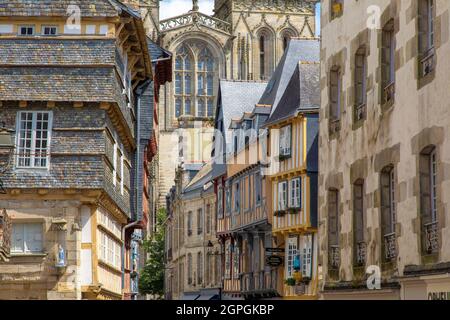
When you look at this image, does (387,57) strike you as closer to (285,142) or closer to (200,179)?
(285,142)

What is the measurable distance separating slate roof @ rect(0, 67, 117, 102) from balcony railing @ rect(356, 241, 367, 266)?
7.23 metres

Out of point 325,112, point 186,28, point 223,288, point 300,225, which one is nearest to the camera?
point 325,112

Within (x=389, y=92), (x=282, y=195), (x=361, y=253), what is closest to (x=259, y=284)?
(x=282, y=195)

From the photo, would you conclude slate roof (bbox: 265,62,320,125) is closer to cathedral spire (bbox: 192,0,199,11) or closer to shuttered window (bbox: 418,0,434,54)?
shuttered window (bbox: 418,0,434,54)

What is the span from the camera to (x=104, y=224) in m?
28.8

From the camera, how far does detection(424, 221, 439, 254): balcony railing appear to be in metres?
17.8

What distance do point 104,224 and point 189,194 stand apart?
31.7m

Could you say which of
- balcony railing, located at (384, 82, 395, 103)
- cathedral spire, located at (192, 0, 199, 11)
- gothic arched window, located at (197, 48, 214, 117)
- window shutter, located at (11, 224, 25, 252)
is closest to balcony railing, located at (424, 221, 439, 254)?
balcony railing, located at (384, 82, 395, 103)

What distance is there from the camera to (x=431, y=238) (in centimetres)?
1805

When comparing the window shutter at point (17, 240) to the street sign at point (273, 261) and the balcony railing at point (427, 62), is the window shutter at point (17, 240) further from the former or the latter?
the street sign at point (273, 261)

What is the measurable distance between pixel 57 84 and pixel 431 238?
11.6 m

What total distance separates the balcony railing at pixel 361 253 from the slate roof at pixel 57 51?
7.79m
